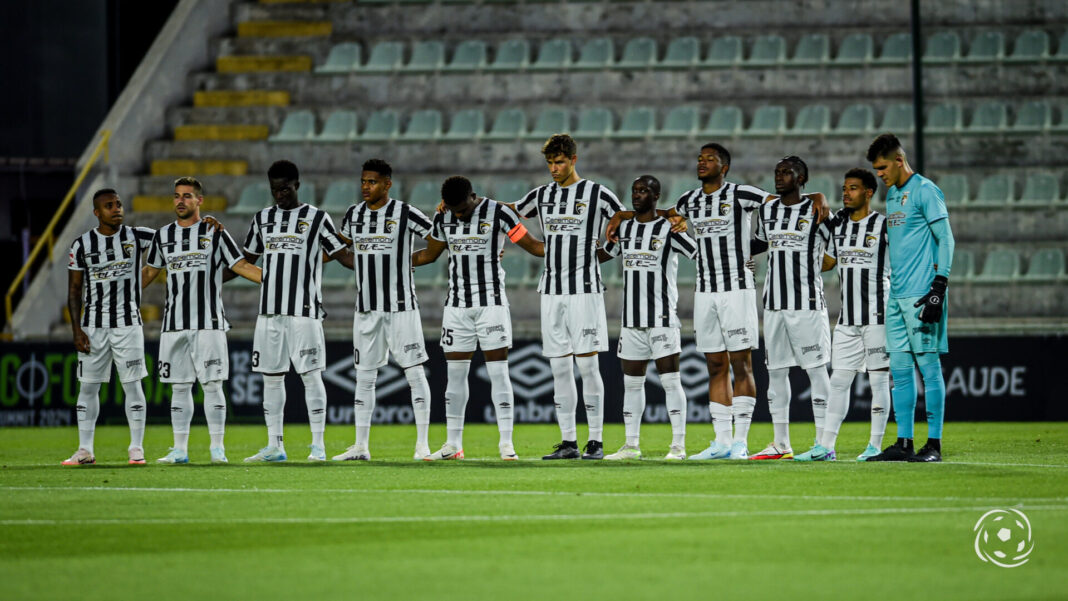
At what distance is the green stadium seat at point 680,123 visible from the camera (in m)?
21.8

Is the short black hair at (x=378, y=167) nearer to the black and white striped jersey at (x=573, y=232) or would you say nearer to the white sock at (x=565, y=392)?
the black and white striped jersey at (x=573, y=232)

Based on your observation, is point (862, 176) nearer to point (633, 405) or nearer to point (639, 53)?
point (633, 405)

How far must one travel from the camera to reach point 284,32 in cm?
2477

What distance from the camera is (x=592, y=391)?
10.7 meters

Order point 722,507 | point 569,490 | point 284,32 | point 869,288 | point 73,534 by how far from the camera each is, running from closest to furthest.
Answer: point 73,534
point 722,507
point 569,490
point 869,288
point 284,32

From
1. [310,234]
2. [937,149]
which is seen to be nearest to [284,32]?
[937,149]

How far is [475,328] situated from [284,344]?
143 cm

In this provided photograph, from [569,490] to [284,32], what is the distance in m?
18.1

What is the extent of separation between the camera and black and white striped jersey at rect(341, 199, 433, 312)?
1084 centimetres

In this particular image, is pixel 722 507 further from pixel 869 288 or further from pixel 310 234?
pixel 310 234

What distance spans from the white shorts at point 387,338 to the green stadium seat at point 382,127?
1183cm

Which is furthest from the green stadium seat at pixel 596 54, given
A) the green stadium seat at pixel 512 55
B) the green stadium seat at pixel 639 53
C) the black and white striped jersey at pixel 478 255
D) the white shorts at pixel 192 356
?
the white shorts at pixel 192 356

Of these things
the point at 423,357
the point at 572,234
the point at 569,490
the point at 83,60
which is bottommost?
the point at 569,490

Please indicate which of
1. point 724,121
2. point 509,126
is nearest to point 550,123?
point 509,126
